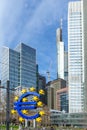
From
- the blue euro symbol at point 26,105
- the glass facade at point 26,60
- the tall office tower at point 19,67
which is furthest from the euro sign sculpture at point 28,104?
the glass facade at point 26,60

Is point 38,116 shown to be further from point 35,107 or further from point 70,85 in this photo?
point 70,85

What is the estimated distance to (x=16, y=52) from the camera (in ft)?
507

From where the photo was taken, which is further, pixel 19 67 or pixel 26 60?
pixel 26 60

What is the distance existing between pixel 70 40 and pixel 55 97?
2997cm

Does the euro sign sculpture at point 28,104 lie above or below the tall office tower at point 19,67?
below

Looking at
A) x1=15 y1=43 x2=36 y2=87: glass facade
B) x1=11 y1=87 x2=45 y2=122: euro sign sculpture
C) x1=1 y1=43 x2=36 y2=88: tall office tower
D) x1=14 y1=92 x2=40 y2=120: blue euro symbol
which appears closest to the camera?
x1=11 y1=87 x2=45 y2=122: euro sign sculpture

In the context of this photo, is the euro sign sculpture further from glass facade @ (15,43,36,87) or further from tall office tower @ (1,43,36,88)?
glass facade @ (15,43,36,87)

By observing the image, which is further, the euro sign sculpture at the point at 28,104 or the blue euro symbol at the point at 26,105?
the blue euro symbol at the point at 26,105

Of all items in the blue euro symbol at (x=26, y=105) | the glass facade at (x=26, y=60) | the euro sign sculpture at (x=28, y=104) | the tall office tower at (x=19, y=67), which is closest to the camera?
the euro sign sculpture at (x=28, y=104)

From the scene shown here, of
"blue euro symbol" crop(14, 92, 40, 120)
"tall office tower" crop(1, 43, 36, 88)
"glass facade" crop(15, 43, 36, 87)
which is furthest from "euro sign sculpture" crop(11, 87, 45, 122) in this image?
"glass facade" crop(15, 43, 36, 87)

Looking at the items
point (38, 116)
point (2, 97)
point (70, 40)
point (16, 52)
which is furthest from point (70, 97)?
point (38, 116)

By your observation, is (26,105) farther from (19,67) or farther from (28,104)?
(19,67)

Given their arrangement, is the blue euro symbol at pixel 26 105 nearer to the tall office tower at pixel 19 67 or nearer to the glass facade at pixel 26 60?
the tall office tower at pixel 19 67

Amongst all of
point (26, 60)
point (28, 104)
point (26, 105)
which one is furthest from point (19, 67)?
point (28, 104)
